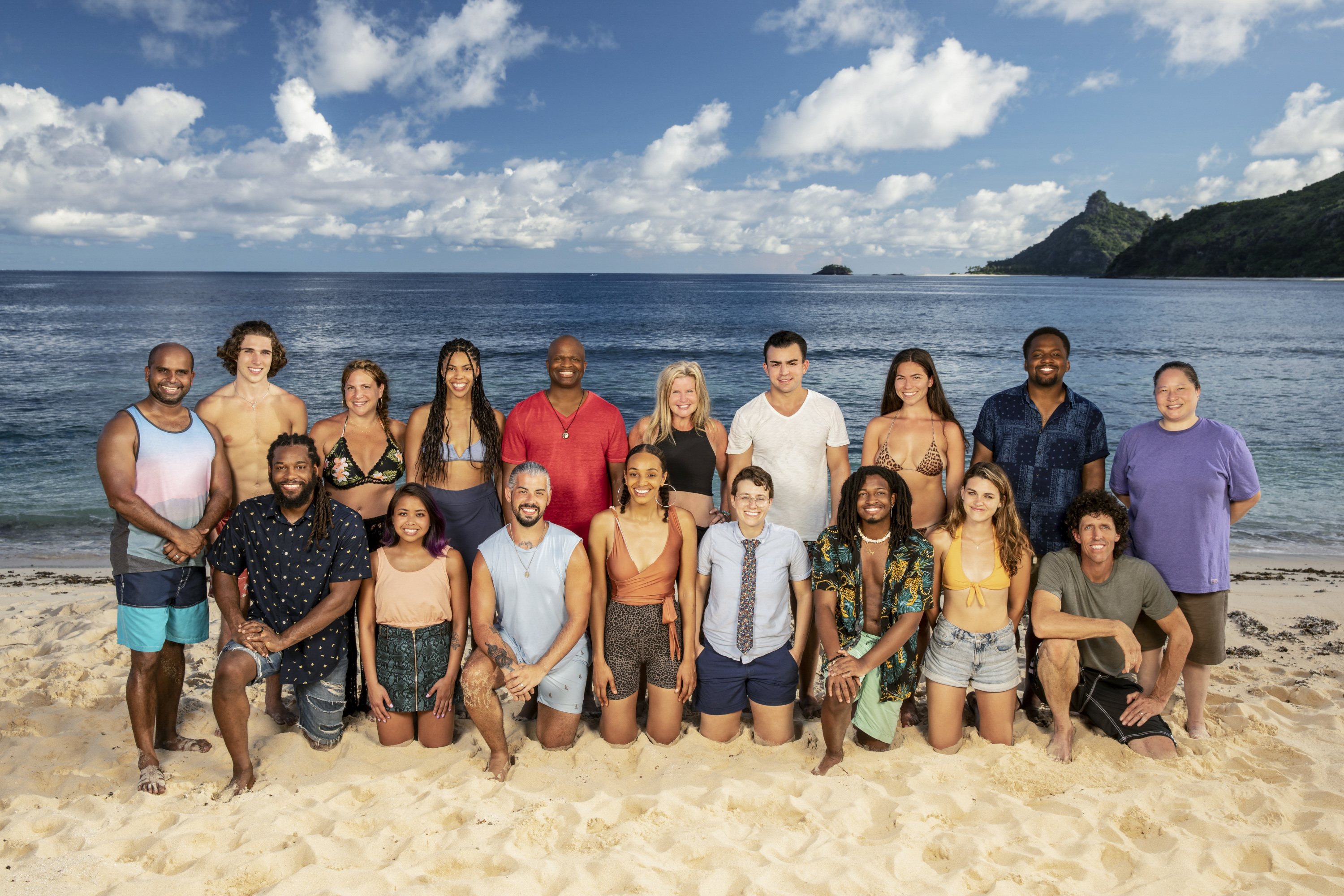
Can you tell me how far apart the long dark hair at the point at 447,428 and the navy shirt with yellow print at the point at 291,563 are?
0.68 meters

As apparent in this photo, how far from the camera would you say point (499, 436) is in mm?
4992

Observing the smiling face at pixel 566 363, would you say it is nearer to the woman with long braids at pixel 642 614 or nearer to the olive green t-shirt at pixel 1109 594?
the woman with long braids at pixel 642 614

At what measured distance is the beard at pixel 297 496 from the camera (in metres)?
4.07

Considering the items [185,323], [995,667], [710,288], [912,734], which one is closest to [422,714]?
[912,734]

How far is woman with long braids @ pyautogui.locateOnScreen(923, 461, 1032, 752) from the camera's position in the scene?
429cm

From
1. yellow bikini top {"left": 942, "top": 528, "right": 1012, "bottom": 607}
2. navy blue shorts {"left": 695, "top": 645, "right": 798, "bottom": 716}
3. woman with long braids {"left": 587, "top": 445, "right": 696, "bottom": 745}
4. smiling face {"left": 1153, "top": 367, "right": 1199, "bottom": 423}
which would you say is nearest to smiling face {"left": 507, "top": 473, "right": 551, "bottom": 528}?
woman with long braids {"left": 587, "top": 445, "right": 696, "bottom": 745}

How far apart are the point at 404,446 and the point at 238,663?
1.61 metres

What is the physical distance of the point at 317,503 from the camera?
4156 millimetres

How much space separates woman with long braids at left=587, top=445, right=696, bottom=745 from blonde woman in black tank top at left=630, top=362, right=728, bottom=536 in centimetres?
43

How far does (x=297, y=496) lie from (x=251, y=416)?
3.02 ft

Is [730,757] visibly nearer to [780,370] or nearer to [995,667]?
[995,667]

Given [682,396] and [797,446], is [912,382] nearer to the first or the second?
[797,446]

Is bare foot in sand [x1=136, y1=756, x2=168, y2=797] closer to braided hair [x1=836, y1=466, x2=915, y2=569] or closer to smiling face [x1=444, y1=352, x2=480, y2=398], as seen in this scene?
smiling face [x1=444, y1=352, x2=480, y2=398]

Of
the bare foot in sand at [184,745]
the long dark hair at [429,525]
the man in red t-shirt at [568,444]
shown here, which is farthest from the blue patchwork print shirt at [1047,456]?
the bare foot in sand at [184,745]
